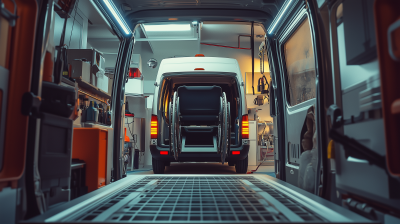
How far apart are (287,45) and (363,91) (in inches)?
63.0

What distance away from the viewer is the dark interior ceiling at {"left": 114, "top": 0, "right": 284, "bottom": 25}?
96.4 inches

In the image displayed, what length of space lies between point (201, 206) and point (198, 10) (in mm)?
1814

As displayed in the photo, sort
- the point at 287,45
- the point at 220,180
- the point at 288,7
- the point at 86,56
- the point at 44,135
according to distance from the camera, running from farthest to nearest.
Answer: the point at 86,56 < the point at 287,45 < the point at 220,180 < the point at 288,7 < the point at 44,135

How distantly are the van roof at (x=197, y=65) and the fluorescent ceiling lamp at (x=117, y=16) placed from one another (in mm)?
1934

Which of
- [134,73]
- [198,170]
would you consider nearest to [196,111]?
[198,170]

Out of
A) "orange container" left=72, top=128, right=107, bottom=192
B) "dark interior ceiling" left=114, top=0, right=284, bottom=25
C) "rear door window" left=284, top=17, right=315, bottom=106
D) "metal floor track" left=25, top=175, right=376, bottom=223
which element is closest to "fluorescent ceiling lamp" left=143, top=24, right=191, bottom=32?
"dark interior ceiling" left=114, top=0, right=284, bottom=25

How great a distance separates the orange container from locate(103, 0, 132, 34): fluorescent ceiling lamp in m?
1.02

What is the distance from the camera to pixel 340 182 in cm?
157

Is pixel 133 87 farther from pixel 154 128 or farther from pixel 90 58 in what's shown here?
pixel 90 58

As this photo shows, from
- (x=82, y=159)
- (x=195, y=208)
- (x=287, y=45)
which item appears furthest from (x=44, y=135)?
(x=287, y=45)

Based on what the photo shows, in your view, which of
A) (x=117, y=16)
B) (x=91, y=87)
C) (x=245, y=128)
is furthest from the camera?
(x=245, y=128)

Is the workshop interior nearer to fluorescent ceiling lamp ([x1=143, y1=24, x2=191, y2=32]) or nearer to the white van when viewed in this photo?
the white van

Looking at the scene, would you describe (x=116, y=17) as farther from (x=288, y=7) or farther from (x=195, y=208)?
(x=195, y=208)

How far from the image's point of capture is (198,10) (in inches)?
101
